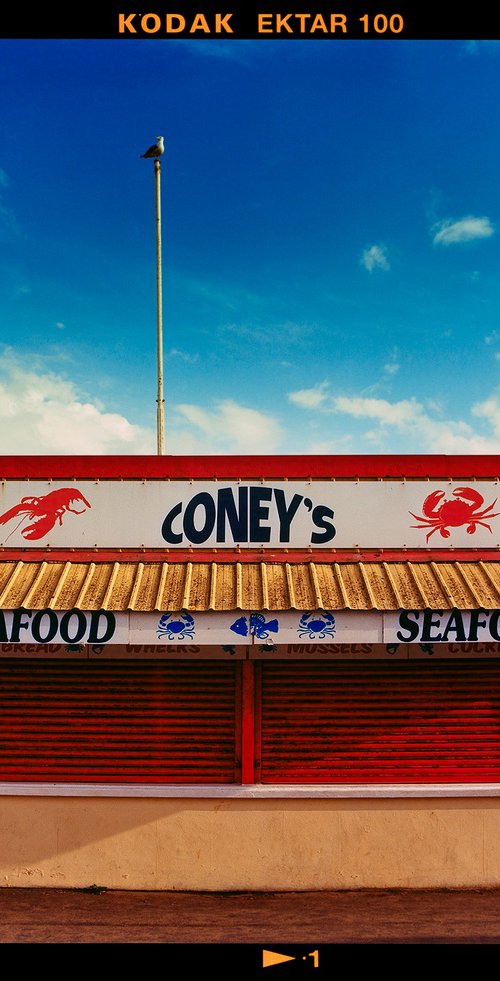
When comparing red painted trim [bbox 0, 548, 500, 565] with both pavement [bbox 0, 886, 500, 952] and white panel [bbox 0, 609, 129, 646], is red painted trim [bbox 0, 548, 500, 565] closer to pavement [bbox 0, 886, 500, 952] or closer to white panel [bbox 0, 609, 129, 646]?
white panel [bbox 0, 609, 129, 646]

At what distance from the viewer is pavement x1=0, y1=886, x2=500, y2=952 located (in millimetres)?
6223

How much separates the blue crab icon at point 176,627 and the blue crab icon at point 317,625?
4.10 feet

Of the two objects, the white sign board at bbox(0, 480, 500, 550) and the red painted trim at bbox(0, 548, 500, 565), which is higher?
the white sign board at bbox(0, 480, 500, 550)

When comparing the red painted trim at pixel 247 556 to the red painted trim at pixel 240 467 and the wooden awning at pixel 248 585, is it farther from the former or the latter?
the red painted trim at pixel 240 467

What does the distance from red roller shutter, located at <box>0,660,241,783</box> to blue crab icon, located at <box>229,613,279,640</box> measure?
102cm

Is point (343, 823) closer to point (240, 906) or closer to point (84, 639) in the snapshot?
point (240, 906)

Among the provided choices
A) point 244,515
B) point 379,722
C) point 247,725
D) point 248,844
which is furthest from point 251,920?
point 244,515

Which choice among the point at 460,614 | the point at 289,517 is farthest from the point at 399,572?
the point at 289,517

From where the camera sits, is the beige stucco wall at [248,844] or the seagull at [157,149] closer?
the beige stucco wall at [248,844]

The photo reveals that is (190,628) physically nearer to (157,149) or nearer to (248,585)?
(248,585)

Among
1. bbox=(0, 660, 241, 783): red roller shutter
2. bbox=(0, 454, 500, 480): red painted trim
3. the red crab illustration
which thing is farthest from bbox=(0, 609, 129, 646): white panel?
the red crab illustration

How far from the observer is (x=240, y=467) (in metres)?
8.04

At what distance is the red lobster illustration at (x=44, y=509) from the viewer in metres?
7.93

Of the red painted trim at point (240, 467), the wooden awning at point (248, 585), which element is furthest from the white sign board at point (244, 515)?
the wooden awning at point (248, 585)
